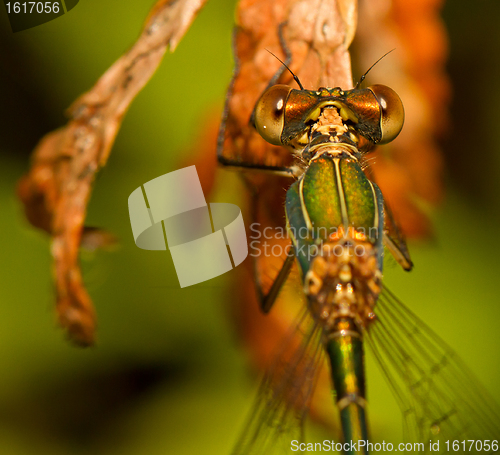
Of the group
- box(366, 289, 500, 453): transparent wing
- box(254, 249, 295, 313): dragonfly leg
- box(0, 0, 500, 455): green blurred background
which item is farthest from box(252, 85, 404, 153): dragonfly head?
box(366, 289, 500, 453): transparent wing

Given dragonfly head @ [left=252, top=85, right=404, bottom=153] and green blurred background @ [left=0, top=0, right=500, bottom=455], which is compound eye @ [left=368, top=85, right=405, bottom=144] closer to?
dragonfly head @ [left=252, top=85, right=404, bottom=153]

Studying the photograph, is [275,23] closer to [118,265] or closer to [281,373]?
[118,265]

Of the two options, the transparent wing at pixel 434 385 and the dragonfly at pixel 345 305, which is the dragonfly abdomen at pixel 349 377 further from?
the transparent wing at pixel 434 385

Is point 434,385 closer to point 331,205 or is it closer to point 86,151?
point 331,205

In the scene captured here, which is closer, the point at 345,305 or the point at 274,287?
the point at 345,305

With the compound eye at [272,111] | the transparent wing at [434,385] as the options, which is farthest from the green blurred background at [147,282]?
the compound eye at [272,111]

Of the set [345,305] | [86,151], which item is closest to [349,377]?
[345,305]

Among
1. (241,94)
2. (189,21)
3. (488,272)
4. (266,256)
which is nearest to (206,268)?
(266,256)
